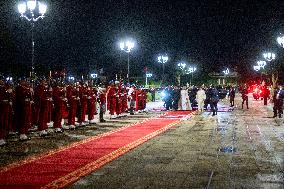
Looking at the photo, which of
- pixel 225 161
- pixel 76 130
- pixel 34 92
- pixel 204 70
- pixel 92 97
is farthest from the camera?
pixel 204 70

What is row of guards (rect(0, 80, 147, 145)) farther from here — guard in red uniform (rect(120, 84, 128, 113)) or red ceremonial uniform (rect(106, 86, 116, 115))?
guard in red uniform (rect(120, 84, 128, 113))

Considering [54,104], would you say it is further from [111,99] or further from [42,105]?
[111,99]

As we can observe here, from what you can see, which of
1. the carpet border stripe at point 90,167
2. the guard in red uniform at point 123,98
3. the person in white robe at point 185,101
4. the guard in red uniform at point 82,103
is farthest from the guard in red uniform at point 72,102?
the person in white robe at point 185,101

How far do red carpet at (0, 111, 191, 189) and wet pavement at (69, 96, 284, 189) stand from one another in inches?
13.1

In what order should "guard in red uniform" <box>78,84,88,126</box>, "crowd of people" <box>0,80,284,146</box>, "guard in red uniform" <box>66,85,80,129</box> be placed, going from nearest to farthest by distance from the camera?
"crowd of people" <box>0,80,284,146</box>, "guard in red uniform" <box>66,85,80,129</box>, "guard in red uniform" <box>78,84,88,126</box>

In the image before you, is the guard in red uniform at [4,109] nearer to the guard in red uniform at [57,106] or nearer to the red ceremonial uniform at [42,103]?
the red ceremonial uniform at [42,103]

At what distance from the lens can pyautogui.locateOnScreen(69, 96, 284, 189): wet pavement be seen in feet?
31.6

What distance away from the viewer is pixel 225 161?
487 inches

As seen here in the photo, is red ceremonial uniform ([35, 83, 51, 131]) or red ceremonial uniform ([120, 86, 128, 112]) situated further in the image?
red ceremonial uniform ([120, 86, 128, 112])

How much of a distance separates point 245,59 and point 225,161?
116 m

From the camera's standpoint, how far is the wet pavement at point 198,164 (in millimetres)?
9633

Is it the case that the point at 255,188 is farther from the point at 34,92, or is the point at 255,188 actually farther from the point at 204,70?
the point at 204,70

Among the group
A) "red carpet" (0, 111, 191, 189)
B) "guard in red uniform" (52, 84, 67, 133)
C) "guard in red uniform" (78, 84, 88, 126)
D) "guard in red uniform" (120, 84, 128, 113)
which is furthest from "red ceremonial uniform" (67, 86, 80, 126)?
"guard in red uniform" (120, 84, 128, 113)

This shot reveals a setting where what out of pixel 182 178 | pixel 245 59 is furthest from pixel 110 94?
pixel 245 59
